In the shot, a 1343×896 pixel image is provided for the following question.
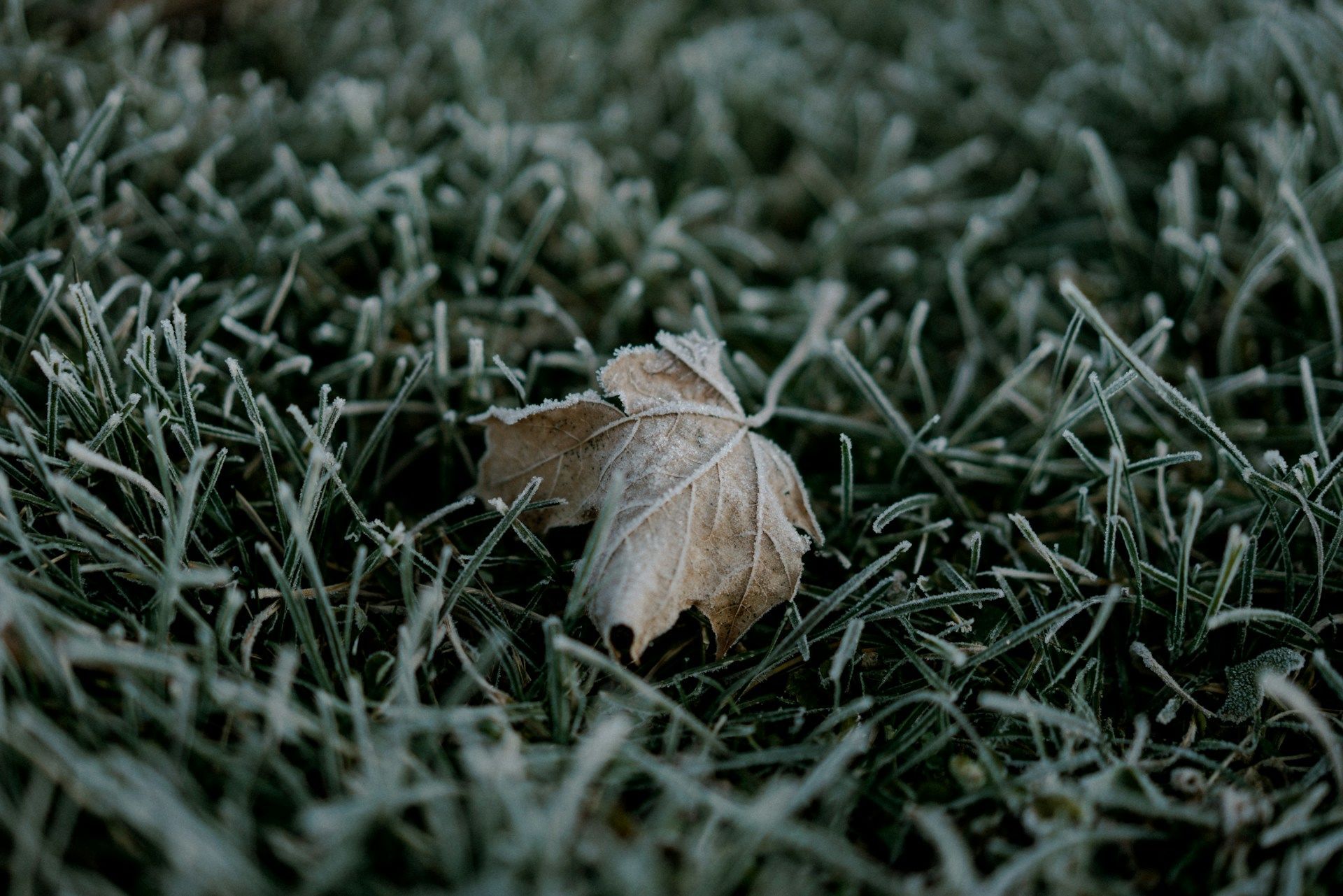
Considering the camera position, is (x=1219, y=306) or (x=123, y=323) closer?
(x=123, y=323)

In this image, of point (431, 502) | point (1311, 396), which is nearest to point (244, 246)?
point (431, 502)

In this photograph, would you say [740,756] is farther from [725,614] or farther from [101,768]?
[101,768]

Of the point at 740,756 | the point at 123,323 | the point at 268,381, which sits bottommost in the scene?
the point at 740,756

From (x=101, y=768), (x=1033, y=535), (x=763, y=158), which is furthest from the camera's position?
(x=763, y=158)

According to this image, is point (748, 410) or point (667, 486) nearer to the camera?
point (667, 486)

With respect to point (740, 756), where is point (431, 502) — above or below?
above
